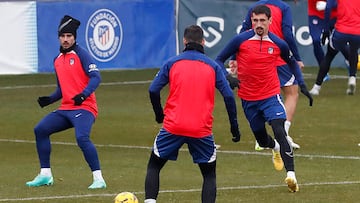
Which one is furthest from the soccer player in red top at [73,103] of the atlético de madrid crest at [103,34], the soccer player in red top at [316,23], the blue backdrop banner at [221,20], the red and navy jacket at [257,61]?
the blue backdrop banner at [221,20]

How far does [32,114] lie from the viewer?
21938 mm

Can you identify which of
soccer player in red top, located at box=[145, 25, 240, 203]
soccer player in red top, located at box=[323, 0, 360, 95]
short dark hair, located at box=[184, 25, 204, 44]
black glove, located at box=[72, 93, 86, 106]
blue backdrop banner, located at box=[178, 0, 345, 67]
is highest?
short dark hair, located at box=[184, 25, 204, 44]

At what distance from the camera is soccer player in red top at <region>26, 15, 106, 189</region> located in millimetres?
14344

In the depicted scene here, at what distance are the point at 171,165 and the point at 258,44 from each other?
8.00 feet

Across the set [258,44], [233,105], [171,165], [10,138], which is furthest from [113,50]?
[233,105]

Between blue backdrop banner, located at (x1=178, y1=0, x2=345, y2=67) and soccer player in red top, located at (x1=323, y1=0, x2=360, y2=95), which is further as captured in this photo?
blue backdrop banner, located at (x1=178, y1=0, x2=345, y2=67)

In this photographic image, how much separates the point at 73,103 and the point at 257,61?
2126 millimetres

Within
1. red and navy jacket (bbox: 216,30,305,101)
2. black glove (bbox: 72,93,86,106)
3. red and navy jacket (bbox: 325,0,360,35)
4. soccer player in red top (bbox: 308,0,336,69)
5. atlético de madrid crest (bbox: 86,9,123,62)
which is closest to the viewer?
black glove (bbox: 72,93,86,106)

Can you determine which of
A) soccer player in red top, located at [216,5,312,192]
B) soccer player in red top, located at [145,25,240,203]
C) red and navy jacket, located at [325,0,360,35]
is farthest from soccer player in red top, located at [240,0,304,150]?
red and navy jacket, located at [325,0,360,35]

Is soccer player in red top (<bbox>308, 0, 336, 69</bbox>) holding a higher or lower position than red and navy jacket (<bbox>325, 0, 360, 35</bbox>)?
lower

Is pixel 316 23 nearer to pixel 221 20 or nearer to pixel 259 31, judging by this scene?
pixel 221 20

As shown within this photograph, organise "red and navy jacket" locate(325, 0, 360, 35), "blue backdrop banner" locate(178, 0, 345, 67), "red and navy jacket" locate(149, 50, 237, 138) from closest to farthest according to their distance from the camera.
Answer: "red and navy jacket" locate(149, 50, 237, 138), "red and navy jacket" locate(325, 0, 360, 35), "blue backdrop banner" locate(178, 0, 345, 67)

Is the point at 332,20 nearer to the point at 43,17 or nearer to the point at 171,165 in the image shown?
the point at 43,17

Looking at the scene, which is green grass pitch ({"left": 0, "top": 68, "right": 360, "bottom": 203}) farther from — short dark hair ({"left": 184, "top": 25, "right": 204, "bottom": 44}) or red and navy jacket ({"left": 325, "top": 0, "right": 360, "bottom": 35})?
short dark hair ({"left": 184, "top": 25, "right": 204, "bottom": 44})
